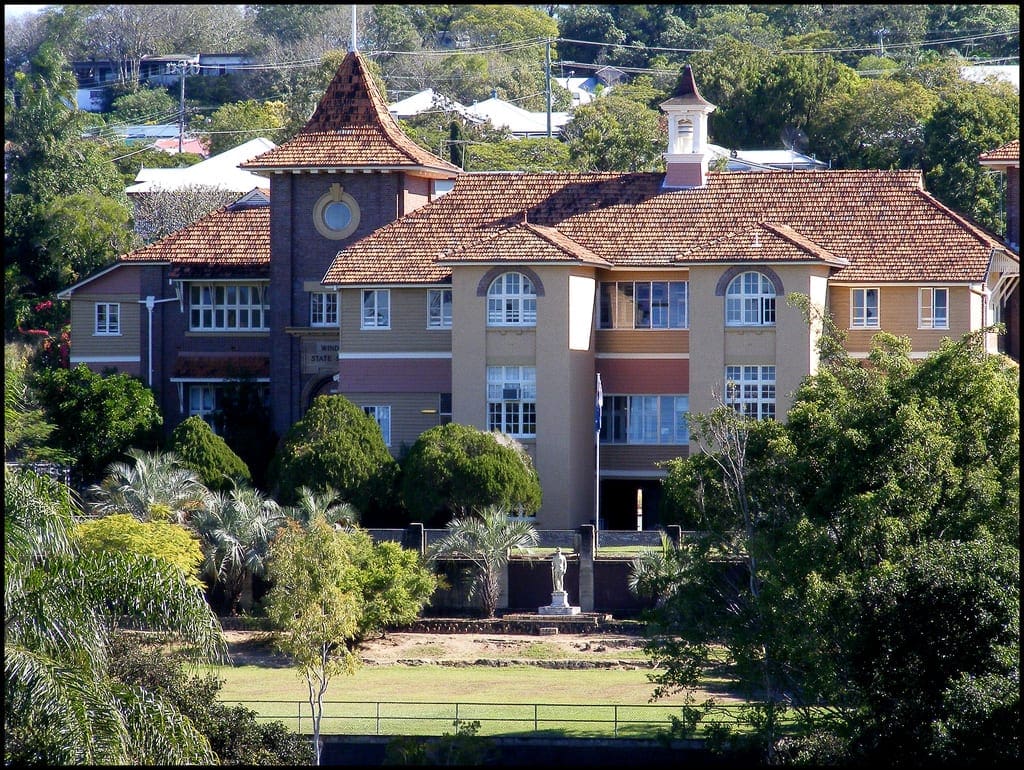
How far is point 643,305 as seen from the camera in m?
50.7

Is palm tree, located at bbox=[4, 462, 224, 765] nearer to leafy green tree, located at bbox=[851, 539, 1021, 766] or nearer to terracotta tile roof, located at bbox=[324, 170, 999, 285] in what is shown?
leafy green tree, located at bbox=[851, 539, 1021, 766]

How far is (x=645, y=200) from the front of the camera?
5288cm

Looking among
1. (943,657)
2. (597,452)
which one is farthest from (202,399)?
(943,657)

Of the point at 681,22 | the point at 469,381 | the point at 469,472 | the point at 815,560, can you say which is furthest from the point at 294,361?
the point at 681,22

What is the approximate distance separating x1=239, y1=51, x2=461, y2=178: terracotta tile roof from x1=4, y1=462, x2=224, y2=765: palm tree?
99.0ft

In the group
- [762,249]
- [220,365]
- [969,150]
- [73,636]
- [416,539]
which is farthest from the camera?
[969,150]

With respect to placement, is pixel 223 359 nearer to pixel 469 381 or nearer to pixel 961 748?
pixel 469 381

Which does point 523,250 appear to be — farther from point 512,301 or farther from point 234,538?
A: point 234,538

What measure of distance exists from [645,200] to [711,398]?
24.7 feet

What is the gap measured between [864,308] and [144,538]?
834 inches

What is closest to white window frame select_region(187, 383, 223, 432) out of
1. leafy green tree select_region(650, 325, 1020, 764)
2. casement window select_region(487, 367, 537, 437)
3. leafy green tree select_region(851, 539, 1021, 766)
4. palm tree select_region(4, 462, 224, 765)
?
casement window select_region(487, 367, 537, 437)

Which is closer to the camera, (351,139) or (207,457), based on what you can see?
(207,457)

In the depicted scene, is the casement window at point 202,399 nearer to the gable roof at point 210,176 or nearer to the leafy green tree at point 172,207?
the leafy green tree at point 172,207

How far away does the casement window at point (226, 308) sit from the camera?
184 feet
